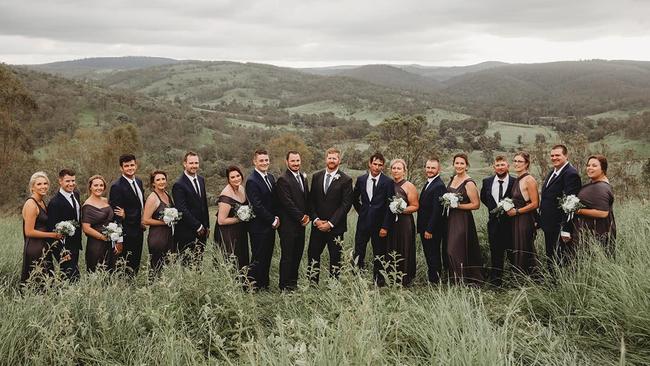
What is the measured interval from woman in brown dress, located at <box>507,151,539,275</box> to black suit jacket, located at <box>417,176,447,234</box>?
3.02ft

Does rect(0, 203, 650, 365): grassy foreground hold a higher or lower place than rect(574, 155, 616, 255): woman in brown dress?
lower

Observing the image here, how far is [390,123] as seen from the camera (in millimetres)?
18891

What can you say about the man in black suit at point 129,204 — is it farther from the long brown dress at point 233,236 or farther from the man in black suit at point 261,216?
the man in black suit at point 261,216

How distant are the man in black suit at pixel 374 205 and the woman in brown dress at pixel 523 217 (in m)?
1.67

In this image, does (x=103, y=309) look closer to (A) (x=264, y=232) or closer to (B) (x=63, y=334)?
(B) (x=63, y=334)

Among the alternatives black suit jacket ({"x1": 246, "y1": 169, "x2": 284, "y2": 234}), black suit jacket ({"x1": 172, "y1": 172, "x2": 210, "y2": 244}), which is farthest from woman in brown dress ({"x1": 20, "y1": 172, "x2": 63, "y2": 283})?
black suit jacket ({"x1": 246, "y1": 169, "x2": 284, "y2": 234})

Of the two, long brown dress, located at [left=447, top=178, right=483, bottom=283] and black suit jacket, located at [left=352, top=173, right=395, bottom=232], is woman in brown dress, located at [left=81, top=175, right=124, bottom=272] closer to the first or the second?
black suit jacket, located at [left=352, top=173, right=395, bottom=232]

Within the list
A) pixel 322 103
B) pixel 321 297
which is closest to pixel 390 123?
pixel 321 297

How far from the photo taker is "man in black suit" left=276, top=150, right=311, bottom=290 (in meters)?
6.81

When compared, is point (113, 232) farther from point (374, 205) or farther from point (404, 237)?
point (404, 237)

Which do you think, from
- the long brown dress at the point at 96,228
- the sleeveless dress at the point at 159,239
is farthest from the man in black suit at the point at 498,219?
the long brown dress at the point at 96,228

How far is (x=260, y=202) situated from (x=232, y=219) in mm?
468

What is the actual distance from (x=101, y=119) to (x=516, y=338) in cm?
6717

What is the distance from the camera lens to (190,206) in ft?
22.9
